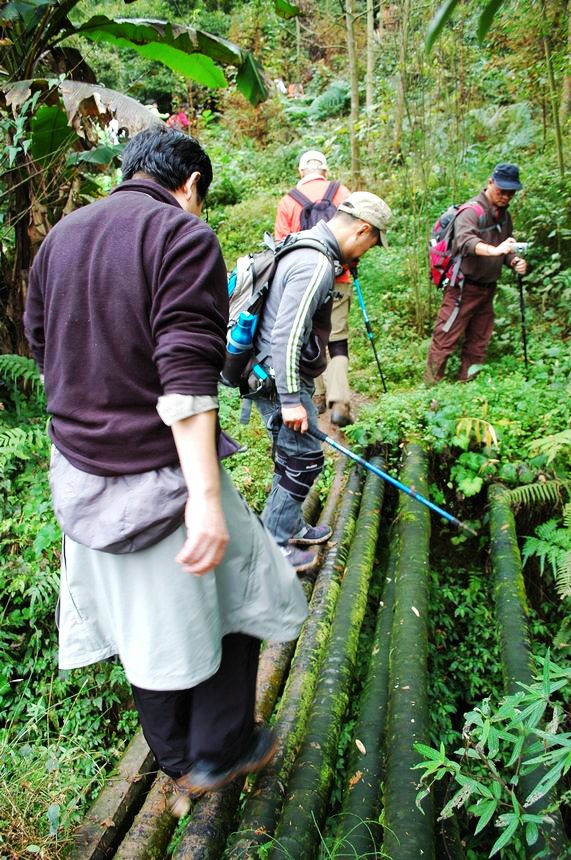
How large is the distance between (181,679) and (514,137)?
388 inches

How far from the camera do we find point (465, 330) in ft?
20.7

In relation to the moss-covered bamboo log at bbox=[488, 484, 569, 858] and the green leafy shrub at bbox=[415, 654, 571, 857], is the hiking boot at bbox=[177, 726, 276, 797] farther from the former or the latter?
the moss-covered bamboo log at bbox=[488, 484, 569, 858]

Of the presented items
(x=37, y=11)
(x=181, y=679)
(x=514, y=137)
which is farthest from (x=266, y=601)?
(x=514, y=137)

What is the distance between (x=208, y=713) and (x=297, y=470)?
1595mm

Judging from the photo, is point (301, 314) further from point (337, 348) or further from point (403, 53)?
point (403, 53)

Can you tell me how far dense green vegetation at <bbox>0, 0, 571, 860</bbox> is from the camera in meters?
3.01

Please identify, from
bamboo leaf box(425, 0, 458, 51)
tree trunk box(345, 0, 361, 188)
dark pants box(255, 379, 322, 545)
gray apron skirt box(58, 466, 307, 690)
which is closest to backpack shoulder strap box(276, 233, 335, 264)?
dark pants box(255, 379, 322, 545)

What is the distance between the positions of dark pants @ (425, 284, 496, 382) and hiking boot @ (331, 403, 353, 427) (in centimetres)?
130

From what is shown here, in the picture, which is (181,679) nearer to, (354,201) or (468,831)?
(468,831)

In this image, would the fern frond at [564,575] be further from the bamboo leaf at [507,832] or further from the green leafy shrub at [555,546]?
the bamboo leaf at [507,832]

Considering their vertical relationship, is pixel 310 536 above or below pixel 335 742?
above

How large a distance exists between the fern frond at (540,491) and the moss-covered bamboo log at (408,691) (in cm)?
60

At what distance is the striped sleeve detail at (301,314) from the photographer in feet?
9.80

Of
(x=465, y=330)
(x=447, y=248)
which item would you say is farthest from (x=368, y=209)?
(x=465, y=330)
